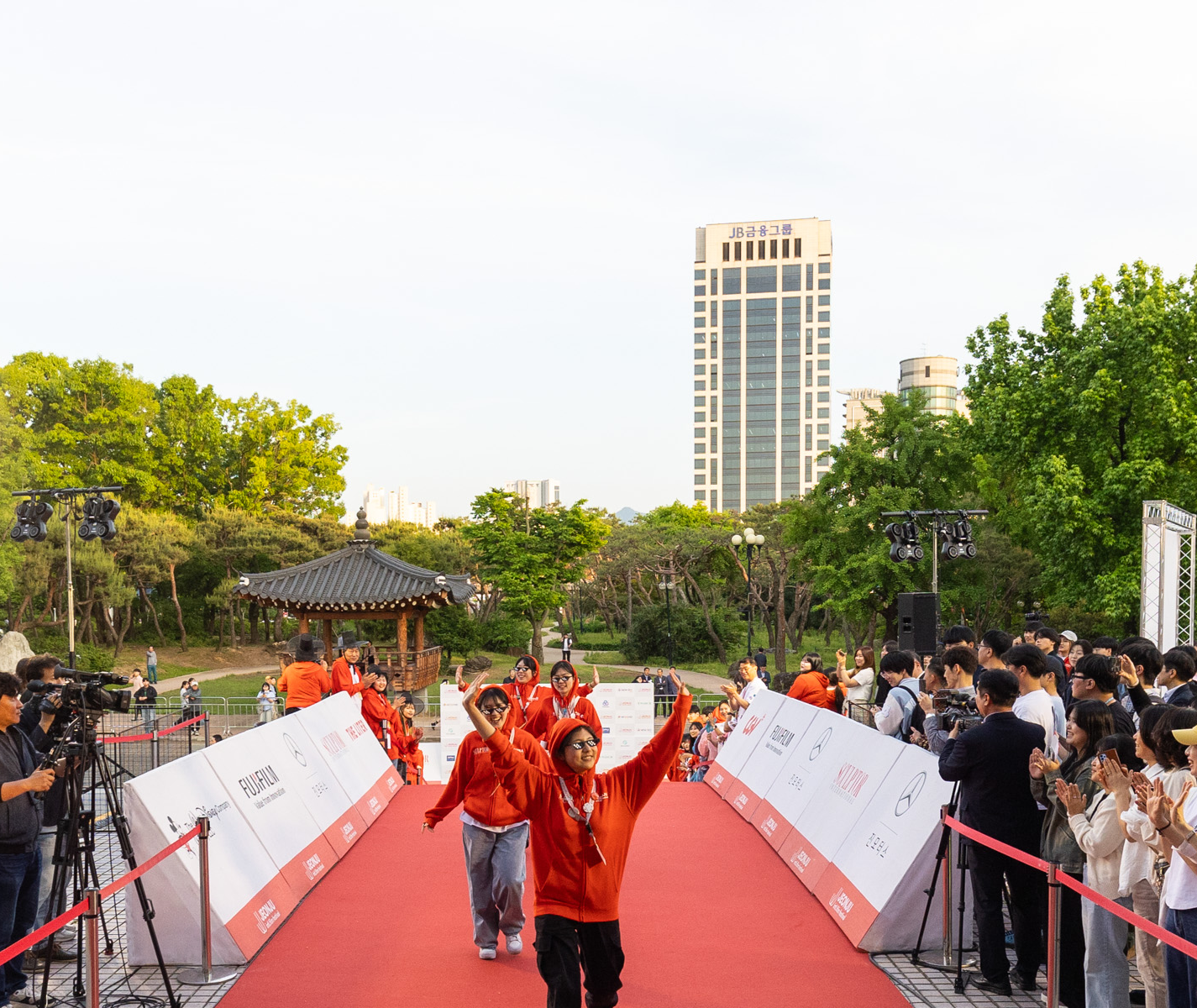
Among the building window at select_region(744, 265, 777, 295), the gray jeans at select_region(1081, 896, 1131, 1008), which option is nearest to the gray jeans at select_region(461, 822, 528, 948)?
the gray jeans at select_region(1081, 896, 1131, 1008)

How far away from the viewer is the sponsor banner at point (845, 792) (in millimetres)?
6812

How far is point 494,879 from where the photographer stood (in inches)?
228

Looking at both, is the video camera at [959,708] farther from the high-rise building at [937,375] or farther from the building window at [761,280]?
the high-rise building at [937,375]

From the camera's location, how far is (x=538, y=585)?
1410 inches

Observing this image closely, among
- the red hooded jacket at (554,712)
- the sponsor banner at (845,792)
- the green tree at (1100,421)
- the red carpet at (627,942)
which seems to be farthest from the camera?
the green tree at (1100,421)

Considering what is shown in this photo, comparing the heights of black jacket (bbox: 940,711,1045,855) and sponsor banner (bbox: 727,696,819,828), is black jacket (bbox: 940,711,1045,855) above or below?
above

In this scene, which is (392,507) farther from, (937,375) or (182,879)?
(182,879)

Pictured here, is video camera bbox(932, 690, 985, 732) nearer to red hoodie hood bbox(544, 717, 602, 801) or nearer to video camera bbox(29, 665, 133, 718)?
red hoodie hood bbox(544, 717, 602, 801)

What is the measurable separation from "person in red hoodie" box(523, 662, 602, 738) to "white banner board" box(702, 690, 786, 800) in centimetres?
268

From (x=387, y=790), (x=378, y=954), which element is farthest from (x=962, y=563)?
(x=378, y=954)

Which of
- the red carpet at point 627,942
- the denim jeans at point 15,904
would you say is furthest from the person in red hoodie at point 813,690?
the denim jeans at point 15,904

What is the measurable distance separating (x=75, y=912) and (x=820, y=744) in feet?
19.0

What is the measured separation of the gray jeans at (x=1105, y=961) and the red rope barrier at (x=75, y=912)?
14.2ft

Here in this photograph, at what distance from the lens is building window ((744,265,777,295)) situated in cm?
11838
